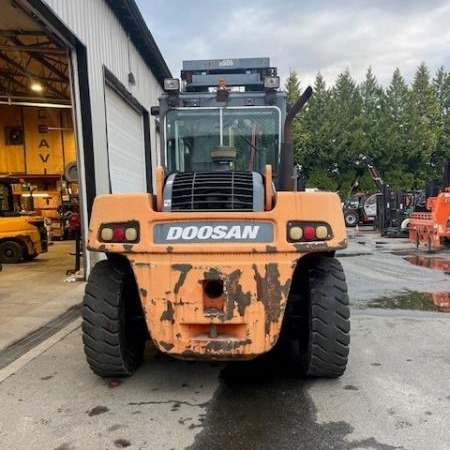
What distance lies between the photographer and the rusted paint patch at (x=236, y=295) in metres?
3.57

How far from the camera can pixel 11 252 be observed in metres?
12.6

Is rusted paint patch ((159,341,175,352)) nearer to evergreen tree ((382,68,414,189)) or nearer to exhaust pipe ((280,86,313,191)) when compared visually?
exhaust pipe ((280,86,313,191))

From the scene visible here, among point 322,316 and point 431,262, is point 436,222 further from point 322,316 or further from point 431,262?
point 322,316

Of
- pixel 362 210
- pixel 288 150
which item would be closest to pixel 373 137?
pixel 362 210

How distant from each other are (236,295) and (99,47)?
7.80m

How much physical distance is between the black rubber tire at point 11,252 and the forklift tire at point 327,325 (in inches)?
403

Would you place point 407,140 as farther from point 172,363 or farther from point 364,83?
point 172,363

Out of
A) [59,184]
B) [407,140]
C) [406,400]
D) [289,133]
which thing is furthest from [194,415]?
[407,140]

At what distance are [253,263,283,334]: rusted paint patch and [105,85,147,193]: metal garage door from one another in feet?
24.9

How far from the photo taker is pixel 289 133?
4.64 m

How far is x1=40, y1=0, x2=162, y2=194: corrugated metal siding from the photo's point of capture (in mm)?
8398

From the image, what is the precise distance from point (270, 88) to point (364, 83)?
44.1 meters

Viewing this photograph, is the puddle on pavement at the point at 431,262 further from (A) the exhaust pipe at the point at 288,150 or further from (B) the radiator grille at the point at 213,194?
(B) the radiator grille at the point at 213,194

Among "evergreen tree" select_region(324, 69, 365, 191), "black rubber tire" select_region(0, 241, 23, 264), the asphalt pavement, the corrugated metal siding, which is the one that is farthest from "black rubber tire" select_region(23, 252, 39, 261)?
"evergreen tree" select_region(324, 69, 365, 191)
